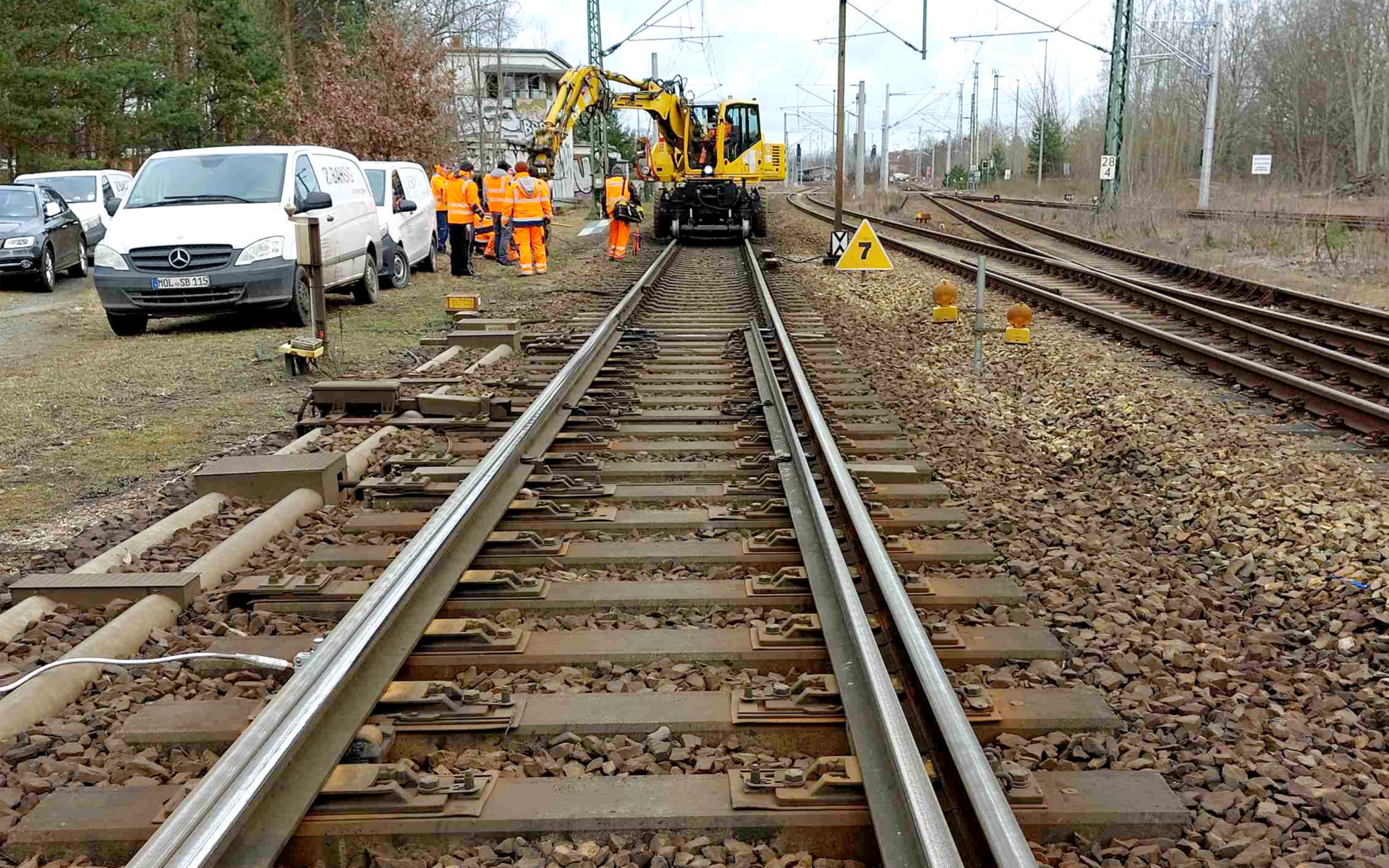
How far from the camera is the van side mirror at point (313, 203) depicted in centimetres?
1118

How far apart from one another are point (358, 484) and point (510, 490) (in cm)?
83

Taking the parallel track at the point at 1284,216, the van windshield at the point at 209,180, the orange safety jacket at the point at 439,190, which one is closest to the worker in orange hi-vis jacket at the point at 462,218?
the orange safety jacket at the point at 439,190

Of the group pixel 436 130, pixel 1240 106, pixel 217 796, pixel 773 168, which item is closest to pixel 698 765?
pixel 217 796

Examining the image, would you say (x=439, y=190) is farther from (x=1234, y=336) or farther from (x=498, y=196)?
(x=1234, y=336)

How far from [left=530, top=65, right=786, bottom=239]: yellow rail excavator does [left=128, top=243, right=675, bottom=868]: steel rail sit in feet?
65.3

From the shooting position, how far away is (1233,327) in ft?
36.9

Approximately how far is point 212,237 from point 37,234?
26.3 ft

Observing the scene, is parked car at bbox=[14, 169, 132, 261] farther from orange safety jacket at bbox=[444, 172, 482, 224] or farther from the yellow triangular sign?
the yellow triangular sign

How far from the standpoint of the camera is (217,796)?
252 centimetres

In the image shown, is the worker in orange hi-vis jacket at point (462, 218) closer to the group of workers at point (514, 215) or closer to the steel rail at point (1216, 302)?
the group of workers at point (514, 215)

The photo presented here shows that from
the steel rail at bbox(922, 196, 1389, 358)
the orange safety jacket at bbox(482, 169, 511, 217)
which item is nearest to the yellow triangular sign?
the steel rail at bbox(922, 196, 1389, 358)

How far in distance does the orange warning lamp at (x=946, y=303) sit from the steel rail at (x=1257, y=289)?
4166 millimetres

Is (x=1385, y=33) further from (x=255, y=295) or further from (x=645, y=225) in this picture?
(x=255, y=295)

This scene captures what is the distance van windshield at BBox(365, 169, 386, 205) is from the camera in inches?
649
